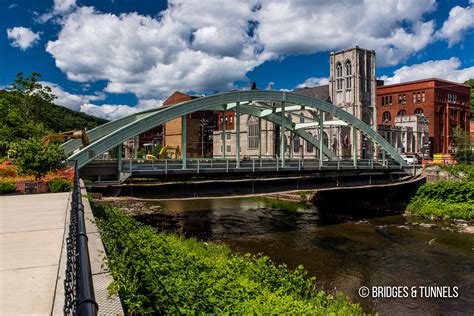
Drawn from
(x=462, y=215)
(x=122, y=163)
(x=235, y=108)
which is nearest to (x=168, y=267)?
(x=122, y=163)

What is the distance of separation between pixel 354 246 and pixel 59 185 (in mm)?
17686

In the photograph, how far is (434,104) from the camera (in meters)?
71.7

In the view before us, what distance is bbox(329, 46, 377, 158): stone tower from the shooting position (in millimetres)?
71500

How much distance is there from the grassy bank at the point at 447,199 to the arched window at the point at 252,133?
38.8 m

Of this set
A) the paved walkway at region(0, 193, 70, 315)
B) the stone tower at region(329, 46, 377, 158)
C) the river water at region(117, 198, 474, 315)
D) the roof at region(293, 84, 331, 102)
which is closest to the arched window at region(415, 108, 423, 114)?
the stone tower at region(329, 46, 377, 158)

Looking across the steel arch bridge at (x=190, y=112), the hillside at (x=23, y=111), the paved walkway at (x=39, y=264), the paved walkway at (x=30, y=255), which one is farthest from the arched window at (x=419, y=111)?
the paved walkway at (x=39, y=264)

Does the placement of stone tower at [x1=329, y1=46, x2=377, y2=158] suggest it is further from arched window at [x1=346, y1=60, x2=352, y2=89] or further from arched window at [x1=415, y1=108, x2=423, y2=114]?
arched window at [x1=415, y1=108, x2=423, y2=114]

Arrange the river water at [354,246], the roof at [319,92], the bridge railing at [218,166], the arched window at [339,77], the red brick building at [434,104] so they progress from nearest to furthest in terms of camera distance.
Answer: the river water at [354,246]
the bridge railing at [218,166]
the red brick building at [434,104]
the arched window at [339,77]
the roof at [319,92]

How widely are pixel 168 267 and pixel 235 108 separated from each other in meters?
18.8

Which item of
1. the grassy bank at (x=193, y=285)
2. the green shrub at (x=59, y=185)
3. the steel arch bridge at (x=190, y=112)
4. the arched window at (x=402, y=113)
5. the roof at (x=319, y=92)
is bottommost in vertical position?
the grassy bank at (x=193, y=285)

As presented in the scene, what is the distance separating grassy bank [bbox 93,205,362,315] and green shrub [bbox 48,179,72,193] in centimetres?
670

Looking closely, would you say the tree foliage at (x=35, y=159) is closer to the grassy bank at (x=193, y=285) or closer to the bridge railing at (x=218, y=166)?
the bridge railing at (x=218, y=166)

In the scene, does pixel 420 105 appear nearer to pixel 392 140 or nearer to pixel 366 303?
pixel 392 140

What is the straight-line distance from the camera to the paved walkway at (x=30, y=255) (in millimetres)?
4996
